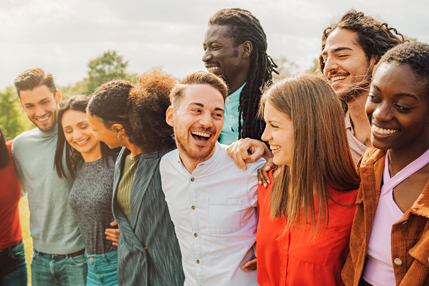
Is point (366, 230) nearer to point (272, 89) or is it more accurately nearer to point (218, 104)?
point (272, 89)

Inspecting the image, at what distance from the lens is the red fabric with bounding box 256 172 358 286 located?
196 centimetres

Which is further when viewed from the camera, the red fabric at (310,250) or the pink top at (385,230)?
the red fabric at (310,250)

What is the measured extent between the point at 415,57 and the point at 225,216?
5.18 ft

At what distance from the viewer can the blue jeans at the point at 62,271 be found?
3.49m

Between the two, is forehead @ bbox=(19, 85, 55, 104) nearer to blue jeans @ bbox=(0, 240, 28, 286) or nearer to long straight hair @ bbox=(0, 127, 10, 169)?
long straight hair @ bbox=(0, 127, 10, 169)

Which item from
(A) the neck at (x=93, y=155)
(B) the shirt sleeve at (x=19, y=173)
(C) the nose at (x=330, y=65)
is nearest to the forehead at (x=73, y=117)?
(A) the neck at (x=93, y=155)

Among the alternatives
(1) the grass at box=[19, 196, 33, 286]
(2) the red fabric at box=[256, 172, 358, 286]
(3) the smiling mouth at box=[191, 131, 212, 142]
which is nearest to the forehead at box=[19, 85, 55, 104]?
(3) the smiling mouth at box=[191, 131, 212, 142]

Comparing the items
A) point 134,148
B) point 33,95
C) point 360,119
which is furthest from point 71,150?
point 360,119

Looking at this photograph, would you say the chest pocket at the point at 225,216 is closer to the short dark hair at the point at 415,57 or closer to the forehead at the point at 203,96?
the forehead at the point at 203,96

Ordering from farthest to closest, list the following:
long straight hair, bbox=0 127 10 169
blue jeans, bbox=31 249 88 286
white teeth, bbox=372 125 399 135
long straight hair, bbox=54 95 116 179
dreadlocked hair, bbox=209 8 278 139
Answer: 1. long straight hair, bbox=0 127 10 169
2. blue jeans, bbox=31 249 88 286
3. long straight hair, bbox=54 95 116 179
4. dreadlocked hair, bbox=209 8 278 139
5. white teeth, bbox=372 125 399 135

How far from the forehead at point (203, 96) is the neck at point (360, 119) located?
117 centimetres

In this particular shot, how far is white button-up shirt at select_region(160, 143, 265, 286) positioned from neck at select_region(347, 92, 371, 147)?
0.87 m

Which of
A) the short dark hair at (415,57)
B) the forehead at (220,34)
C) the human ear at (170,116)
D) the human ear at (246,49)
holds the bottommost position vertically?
the human ear at (170,116)

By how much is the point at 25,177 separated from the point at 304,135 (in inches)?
132
